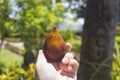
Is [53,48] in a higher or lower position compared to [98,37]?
higher

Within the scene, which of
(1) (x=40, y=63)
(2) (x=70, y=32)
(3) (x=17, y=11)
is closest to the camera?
(1) (x=40, y=63)

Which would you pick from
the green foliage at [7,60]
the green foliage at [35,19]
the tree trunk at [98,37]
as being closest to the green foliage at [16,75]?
the tree trunk at [98,37]

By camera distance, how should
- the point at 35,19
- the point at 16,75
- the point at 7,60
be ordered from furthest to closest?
1. the point at 7,60
2. the point at 35,19
3. the point at 16,75

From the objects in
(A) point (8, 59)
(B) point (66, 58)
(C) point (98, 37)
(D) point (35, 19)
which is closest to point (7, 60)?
(A) point (8, 59)

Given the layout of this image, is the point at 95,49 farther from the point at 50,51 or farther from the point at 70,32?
the point at 70,32

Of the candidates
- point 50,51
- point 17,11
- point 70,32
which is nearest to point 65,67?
point 50,51

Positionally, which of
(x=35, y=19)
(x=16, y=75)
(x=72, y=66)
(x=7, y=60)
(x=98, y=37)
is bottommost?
(x=7, y=60)

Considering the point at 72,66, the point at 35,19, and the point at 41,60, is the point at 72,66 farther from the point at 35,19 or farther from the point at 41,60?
the point at 35,19

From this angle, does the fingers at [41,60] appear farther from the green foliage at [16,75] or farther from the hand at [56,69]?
the green foliage at [16,75]
